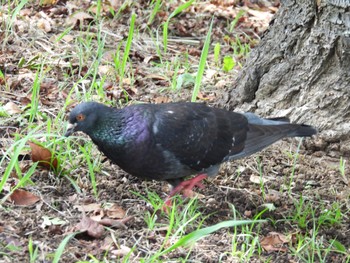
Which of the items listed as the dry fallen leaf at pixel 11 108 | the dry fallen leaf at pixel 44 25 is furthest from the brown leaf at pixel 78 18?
the dry fallen leaf at pixel 11 108

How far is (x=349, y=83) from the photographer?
4.79m

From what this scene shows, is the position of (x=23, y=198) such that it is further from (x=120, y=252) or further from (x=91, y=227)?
(x=120, y=252)

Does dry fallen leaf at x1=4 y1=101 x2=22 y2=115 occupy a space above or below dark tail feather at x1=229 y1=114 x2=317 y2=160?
below

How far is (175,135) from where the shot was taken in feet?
13.9

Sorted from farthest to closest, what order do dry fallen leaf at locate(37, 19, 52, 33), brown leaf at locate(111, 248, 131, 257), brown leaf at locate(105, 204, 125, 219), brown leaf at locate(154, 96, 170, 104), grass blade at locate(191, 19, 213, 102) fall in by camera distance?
1. dry fallen leaf at locate(37, 19, 52, 33)
2. brown leaf at locate(154, 96, 170, 104)
3. grass blade at locate(191, 19, 213, 102)
4. brown leaf at locate(105, 204, 125, 219)
5. brown leaf at locate(111, 248, 131, 257)

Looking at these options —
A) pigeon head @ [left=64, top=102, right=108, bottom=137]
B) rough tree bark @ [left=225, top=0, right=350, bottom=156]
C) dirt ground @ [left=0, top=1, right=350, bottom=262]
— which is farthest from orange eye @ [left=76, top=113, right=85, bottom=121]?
rough tree bark @ [left=225, top=0, right=350, bottom=156]

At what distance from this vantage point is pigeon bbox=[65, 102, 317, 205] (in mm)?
4094

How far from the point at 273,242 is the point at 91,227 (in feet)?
3.36

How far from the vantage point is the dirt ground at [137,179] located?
12.5 feet

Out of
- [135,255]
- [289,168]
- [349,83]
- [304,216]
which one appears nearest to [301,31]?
[349,83]

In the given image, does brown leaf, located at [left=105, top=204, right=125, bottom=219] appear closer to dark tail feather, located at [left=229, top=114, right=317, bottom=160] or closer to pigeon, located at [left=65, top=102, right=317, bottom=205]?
pigeon, located at [left=65, top=102, right=317, bottom=205]

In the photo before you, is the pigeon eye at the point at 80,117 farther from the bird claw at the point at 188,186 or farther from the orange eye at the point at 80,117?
the bird claw at the point at 188,186

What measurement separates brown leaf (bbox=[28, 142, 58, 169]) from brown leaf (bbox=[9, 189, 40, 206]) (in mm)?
242

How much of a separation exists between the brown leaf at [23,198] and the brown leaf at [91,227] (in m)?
0.39
